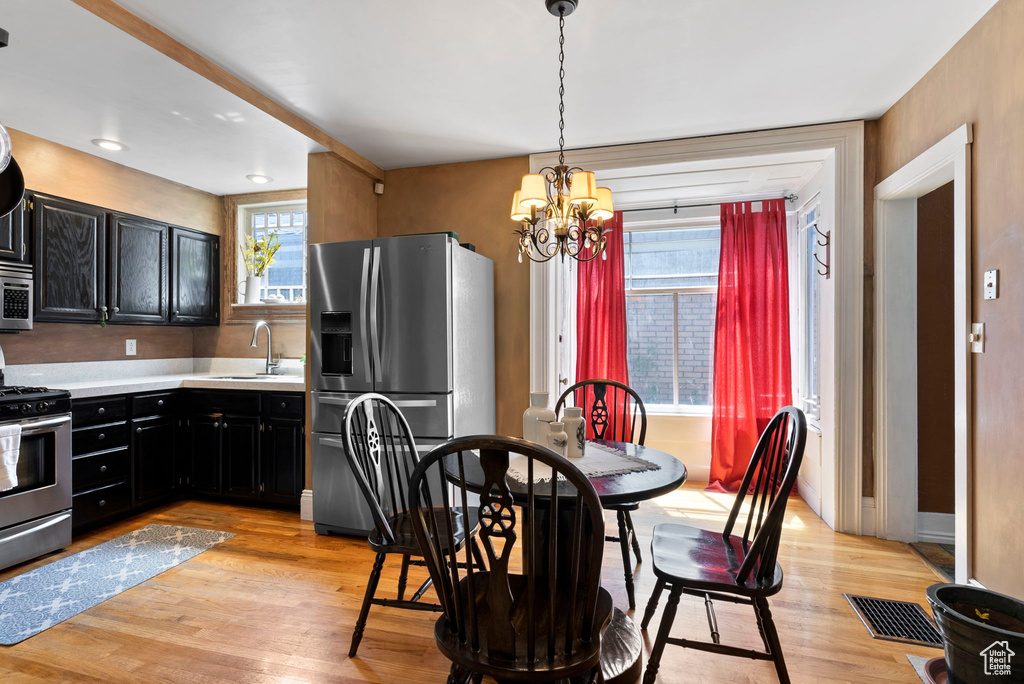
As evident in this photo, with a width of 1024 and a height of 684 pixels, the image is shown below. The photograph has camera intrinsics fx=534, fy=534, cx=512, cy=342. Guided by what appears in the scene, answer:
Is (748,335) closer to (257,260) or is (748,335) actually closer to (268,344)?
(268,344)

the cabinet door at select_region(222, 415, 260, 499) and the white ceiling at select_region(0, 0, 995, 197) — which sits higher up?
the white ceiling at select_region(0, 0, 995, 197)

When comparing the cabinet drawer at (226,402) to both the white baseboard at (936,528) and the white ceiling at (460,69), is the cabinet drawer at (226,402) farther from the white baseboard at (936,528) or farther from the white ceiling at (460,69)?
the white baseboard at (936,528)

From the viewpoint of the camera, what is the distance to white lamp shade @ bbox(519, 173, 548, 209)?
2123mm

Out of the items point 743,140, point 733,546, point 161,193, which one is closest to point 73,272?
point 161,193

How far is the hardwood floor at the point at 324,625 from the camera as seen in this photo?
1.96 meters

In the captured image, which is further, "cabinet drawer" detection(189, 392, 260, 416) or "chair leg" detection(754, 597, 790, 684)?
"cabinet drawer" detection(189, 392, 260, 416)

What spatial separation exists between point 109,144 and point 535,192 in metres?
3.13

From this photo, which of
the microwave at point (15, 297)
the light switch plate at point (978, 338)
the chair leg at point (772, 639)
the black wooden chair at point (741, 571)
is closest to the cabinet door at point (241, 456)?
the microwave at point (15, 297)

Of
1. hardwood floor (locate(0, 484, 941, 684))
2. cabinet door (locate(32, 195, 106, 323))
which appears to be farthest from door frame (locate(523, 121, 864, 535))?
cabinet door (locate(32, 195, 106, 323))

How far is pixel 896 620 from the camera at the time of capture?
228 cm

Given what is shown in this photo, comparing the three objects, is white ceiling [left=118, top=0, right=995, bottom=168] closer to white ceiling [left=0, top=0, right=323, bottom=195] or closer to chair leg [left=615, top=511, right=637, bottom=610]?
white ceiling [left=0, top=0, right=323, bottom=195]

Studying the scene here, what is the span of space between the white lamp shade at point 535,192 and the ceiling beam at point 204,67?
1.69m

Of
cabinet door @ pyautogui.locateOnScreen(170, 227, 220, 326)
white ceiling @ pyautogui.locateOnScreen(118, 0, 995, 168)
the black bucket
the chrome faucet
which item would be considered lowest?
the black bucket

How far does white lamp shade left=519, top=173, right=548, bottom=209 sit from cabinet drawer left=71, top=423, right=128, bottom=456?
3030 mm
